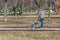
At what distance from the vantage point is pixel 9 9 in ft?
247

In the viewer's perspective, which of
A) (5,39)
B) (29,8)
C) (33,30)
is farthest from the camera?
(29,8)

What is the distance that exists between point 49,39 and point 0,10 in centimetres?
6192

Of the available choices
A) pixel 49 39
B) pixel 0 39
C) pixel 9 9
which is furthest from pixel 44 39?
pixel 9 9

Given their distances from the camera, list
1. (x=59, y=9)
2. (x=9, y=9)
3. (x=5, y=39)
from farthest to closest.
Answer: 1. (x=9, y=9)
2. (x=59, y=9)
3. (x=5, y=39)

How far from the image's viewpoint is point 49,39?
12.1 metres

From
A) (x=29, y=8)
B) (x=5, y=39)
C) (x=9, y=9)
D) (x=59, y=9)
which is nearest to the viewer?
(x=5, y=39)

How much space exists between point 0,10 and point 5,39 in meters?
61.5

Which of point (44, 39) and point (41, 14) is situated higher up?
point (41, 14)

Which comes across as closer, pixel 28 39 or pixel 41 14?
pixel 28 39

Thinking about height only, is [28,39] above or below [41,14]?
below

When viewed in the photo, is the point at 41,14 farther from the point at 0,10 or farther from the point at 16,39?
the point at 0,10

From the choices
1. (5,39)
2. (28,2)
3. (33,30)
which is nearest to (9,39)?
(5,39)

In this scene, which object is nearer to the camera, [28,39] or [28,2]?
[28,39]

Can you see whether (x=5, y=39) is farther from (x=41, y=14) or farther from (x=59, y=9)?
(x=59, y=9)
